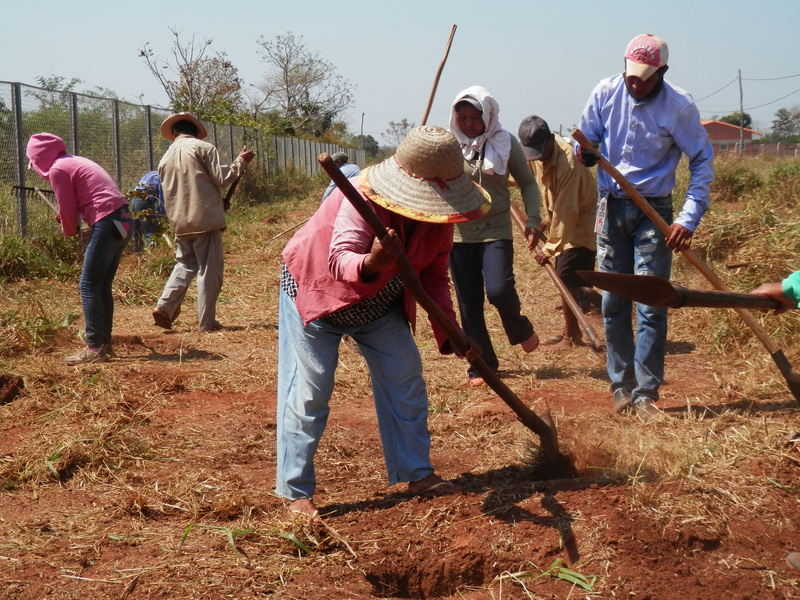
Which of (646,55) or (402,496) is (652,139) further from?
(402,496)

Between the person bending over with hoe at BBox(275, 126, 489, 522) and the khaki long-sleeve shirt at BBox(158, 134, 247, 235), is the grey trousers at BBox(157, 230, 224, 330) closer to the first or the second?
the khaki long-sleeve shirt at BBox(158, 134, 247, 235)

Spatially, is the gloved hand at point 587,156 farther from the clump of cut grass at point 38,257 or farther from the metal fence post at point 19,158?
the metal fence post at point 19,158

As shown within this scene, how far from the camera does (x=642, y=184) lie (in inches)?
184

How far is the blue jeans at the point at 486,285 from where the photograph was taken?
5.54 meters

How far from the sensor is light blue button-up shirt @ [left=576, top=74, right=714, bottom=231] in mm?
4555

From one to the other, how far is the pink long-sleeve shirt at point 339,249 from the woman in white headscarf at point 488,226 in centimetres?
207

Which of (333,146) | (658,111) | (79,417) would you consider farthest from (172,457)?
(333,146)

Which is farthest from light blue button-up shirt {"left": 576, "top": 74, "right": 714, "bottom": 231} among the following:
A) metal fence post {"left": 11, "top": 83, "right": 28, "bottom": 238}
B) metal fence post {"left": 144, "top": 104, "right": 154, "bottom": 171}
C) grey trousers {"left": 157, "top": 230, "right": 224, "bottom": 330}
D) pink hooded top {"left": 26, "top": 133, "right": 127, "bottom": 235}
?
metal fence post {"left": 144, "top": 104, "right": 154, "bottom": 171}

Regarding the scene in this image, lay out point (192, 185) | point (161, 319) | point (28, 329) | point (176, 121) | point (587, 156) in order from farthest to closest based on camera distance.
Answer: point (176, 121), point (192, 185), point (161, 319), point (28, 329), point (587, 156)

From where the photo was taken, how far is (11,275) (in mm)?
9586

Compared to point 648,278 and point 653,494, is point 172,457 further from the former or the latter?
point 648,278

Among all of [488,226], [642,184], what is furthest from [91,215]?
[642,184]

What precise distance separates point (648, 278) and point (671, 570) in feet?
3.25

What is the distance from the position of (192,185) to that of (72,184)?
131cm
